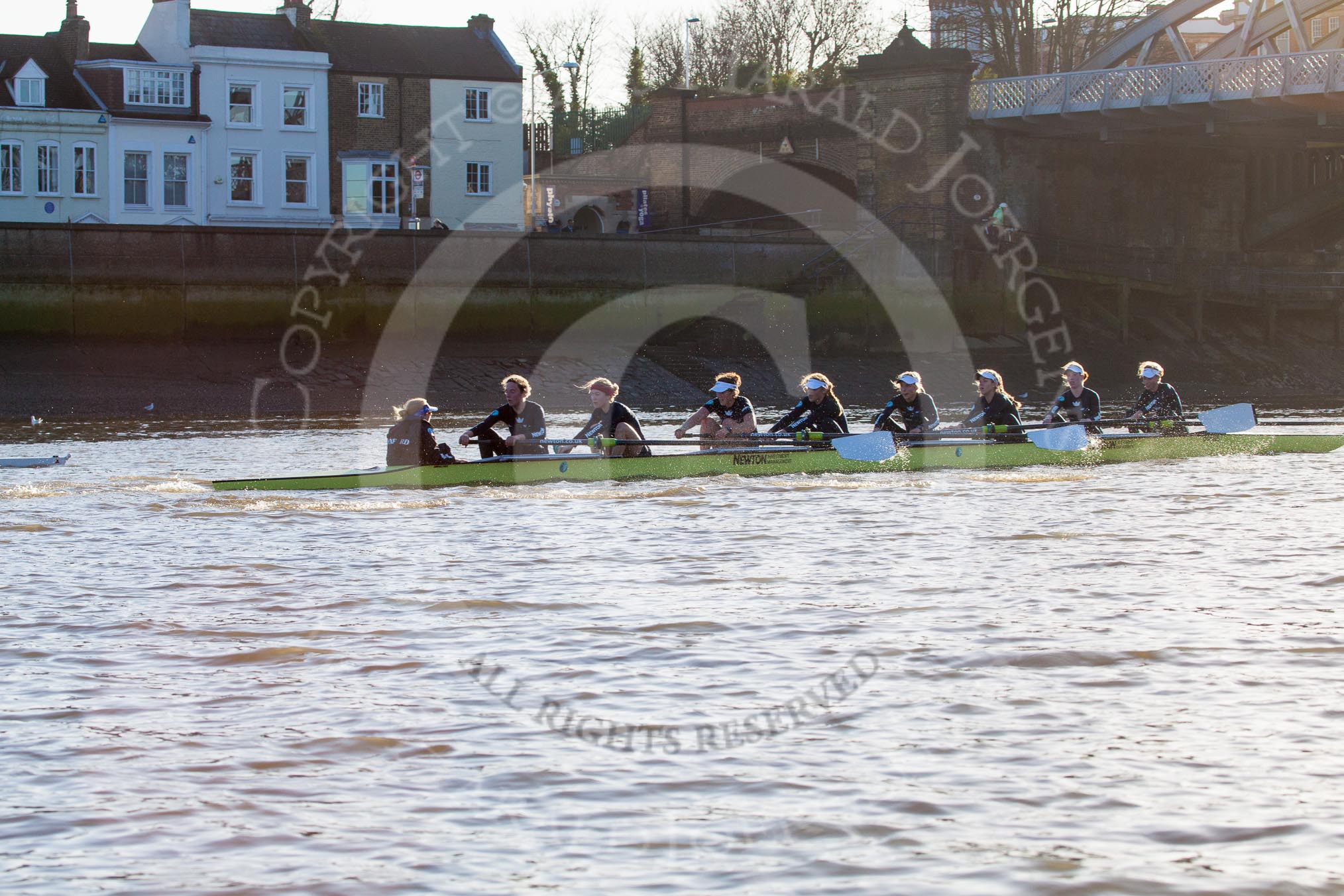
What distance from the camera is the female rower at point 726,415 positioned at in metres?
19.8

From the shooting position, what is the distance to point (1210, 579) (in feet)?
40.7

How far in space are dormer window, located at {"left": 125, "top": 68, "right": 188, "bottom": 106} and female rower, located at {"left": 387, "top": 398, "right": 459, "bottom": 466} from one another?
3798cm

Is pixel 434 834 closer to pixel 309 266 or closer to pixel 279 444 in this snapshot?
pixel 279 444

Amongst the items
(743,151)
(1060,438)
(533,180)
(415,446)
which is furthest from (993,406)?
(743,151)

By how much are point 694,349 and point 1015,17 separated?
2212 centimetres

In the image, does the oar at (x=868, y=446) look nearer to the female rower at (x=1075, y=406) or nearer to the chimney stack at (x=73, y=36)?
the female rower at (x=1075, y=406)

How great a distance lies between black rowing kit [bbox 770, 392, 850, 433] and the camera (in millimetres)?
20391

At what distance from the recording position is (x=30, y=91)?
50.2 meters

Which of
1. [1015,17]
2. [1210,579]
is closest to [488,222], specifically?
[1015,17]

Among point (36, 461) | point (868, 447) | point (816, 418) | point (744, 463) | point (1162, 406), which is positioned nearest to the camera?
point (36, 461)

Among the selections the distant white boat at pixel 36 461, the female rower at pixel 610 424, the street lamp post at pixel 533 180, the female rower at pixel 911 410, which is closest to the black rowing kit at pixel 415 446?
the female rower at pixel 610 424

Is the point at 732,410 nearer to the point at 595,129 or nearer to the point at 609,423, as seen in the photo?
the point at 609,423

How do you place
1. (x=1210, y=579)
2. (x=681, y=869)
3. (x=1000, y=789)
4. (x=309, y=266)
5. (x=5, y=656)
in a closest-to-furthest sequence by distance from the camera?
(x=681, y=869) → (x=1000, y=789) → (x=5, y=656) → (x=1210, y=579) → (x=309, y=266)

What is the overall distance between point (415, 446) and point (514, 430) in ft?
4.08
